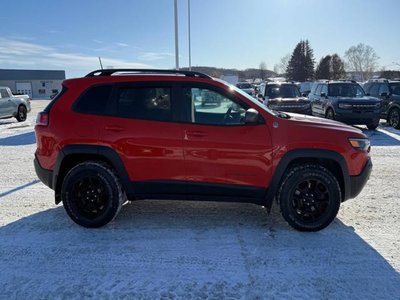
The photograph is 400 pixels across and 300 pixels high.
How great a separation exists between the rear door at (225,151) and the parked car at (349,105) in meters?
10.5

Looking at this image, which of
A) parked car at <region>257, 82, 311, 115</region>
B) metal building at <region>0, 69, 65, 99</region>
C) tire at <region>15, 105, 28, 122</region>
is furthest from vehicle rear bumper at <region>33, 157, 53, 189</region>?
metal building at <region>0, 69, 65, 99</region>

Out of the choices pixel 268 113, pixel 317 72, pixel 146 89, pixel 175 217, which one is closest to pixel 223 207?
pixel 175 217

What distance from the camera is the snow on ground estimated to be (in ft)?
10.6

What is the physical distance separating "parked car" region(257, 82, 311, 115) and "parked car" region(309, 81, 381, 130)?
879 millimetres

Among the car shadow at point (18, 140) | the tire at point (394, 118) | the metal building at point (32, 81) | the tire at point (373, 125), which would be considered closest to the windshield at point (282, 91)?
the tire at point (373, 125)

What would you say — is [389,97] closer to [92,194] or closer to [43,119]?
[92,194]

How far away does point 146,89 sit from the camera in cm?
456

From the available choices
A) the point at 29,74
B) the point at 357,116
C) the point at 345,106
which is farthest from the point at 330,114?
the point at 29,74

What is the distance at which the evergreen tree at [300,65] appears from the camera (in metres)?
79.6

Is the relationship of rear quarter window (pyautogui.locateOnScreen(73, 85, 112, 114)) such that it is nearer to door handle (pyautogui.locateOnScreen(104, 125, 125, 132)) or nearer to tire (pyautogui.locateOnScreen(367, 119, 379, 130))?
door handle (pyautogui.locateOnScreen(104, 125, 125, 132))

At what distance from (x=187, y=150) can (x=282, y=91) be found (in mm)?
12261

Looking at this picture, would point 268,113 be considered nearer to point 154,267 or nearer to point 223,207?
point 223,207

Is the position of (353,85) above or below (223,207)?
above

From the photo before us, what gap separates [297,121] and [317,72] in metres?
83.1
